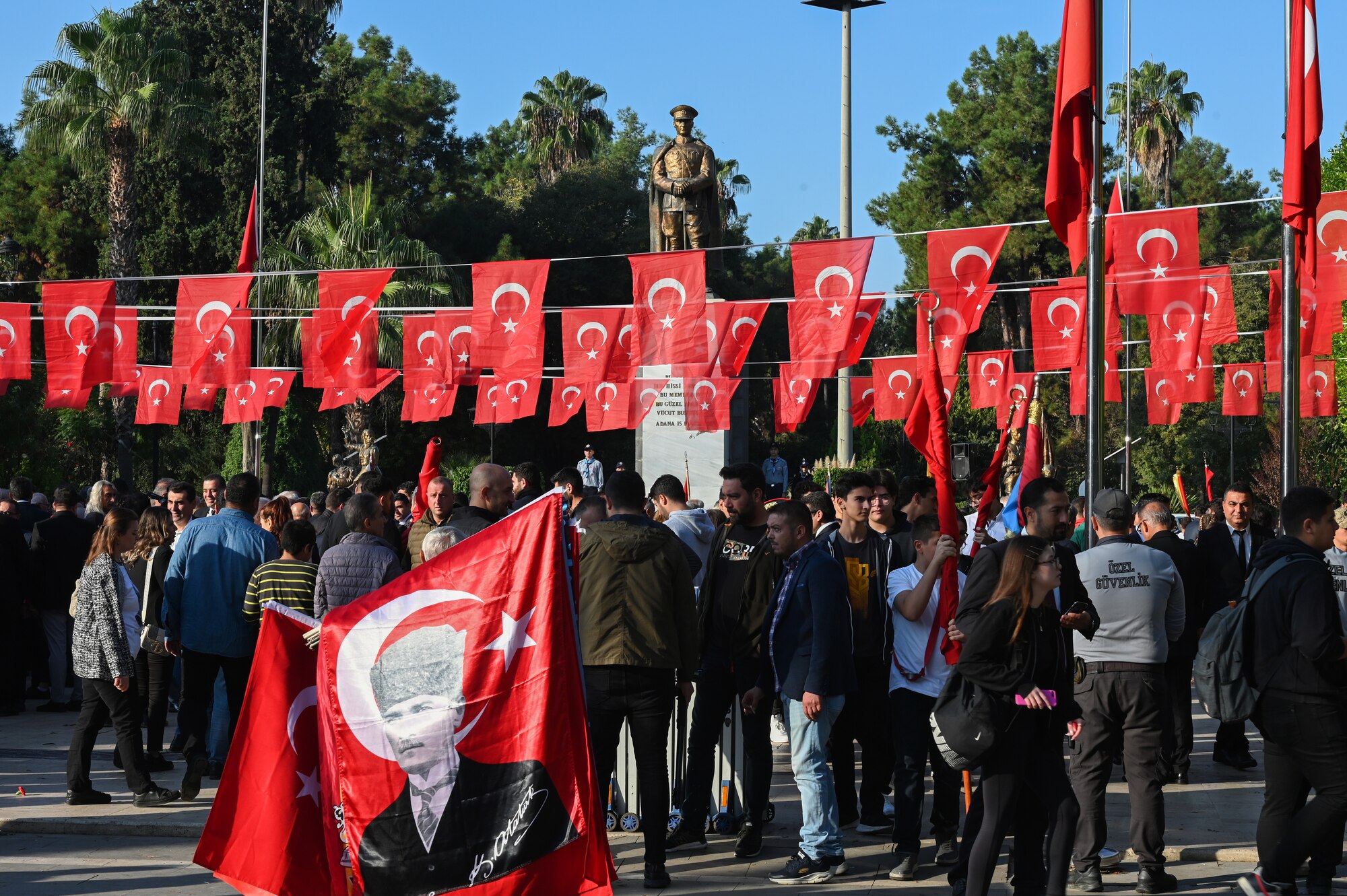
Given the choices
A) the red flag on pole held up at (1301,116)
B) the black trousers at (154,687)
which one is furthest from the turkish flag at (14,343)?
the red flag on pole held up at (1301,116)

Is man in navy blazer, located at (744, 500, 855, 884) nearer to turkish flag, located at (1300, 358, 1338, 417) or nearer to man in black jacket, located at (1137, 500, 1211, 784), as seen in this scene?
man in black jacket, located at (1137, 500, 1211, 784)

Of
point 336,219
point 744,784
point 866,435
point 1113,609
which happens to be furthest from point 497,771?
point 336,219

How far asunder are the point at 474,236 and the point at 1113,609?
42.1 metres

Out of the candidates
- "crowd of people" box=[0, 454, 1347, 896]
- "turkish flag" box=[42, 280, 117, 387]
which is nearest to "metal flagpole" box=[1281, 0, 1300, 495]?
"crowd of people" box=[0, 454, 1347, 896]

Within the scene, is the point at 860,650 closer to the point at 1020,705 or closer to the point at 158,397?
the point at 1020,705

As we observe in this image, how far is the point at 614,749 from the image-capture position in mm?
7359

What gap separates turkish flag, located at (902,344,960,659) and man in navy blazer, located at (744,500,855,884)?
48cm

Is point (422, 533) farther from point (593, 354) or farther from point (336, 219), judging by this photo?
point (336, 219)

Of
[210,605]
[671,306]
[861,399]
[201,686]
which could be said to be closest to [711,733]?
[210,605]

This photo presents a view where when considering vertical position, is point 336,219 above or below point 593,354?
above

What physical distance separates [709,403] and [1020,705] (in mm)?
12007

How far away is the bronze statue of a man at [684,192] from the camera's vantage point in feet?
63.9

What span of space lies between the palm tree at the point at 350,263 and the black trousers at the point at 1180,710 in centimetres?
2752

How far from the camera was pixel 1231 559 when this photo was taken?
10102mm
